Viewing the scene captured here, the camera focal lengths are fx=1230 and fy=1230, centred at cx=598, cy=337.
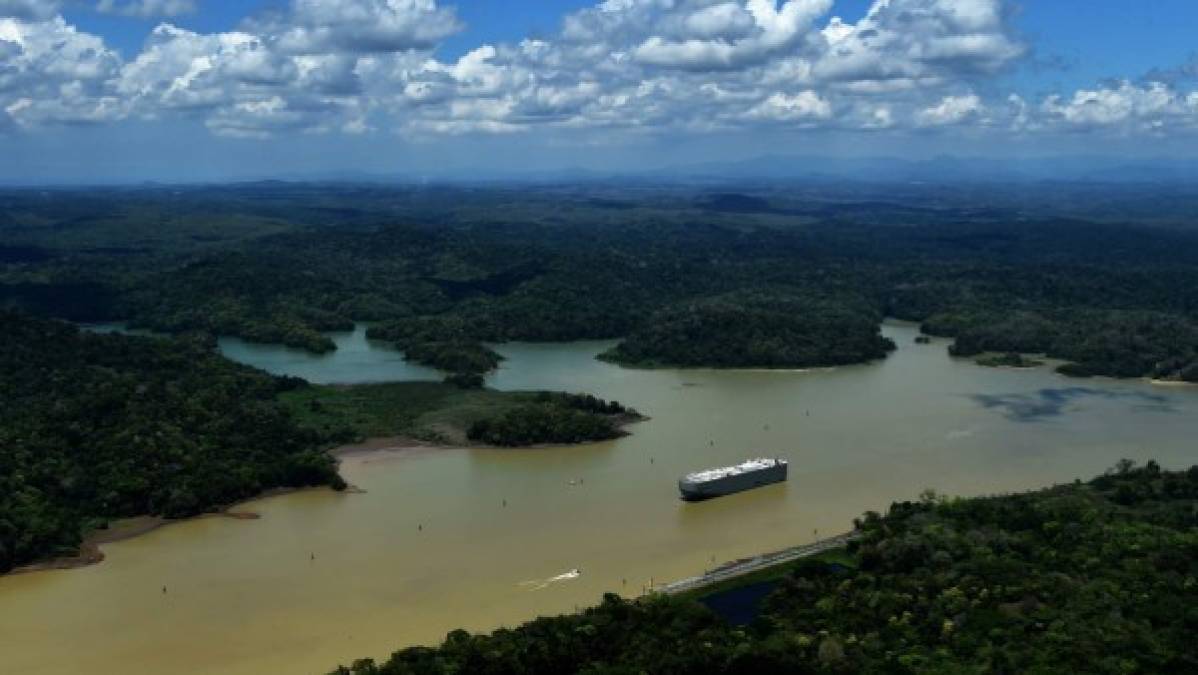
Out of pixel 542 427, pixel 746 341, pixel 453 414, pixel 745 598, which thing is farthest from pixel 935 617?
pixel 746 341

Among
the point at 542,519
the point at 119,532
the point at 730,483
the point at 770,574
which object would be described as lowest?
the point at 119,532

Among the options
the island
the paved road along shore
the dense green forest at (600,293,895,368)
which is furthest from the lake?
the dense green forest at (600,293,895,368)

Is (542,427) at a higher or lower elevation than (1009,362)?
higher

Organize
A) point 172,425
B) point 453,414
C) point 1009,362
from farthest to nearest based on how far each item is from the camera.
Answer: point 1009,362
point 453,414
point 172,425

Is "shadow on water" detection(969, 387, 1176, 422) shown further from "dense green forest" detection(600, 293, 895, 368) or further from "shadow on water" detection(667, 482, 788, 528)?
"shadow on water" detection(667, 482, 788, 528)

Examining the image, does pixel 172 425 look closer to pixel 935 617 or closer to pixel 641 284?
pixel 935 617
